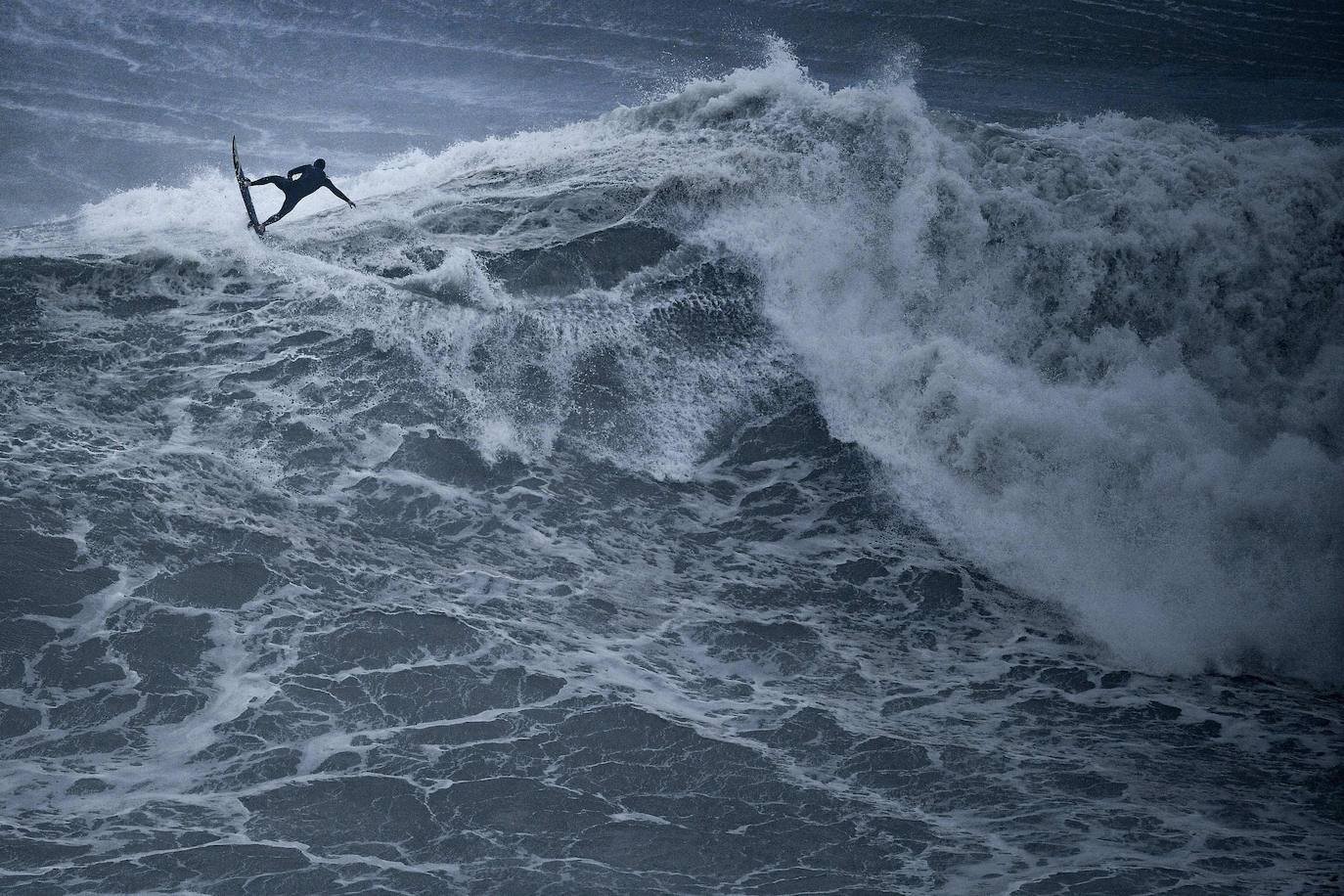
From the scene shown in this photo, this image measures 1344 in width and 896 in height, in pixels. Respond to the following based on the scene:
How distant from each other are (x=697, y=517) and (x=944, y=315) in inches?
170

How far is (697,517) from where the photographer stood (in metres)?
11.2

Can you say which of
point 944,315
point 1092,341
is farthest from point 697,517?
point 1092,341

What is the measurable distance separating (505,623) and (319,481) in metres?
2.70

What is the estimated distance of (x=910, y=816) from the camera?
26.0 feet

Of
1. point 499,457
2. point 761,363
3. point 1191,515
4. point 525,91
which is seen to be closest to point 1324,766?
point 1191,515

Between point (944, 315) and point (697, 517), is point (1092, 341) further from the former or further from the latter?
point (697, 517)

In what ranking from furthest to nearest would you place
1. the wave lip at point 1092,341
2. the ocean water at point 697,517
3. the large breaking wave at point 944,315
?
1. the large breaking wave at point 944,315
2. the wave lip at point 1092,341
3. the ocean water at point 697,517

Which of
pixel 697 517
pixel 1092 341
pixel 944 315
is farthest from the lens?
pixel 944 315

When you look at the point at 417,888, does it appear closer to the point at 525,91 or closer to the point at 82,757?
the point at 82,757

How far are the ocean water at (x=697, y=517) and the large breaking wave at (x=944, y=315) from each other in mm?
60

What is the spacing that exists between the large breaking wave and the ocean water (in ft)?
0.20

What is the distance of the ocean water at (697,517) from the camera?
774 cm

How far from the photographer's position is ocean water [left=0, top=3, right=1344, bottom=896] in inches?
305

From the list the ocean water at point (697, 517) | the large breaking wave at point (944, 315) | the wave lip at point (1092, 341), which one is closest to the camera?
the ocean water at point (697, 517)
